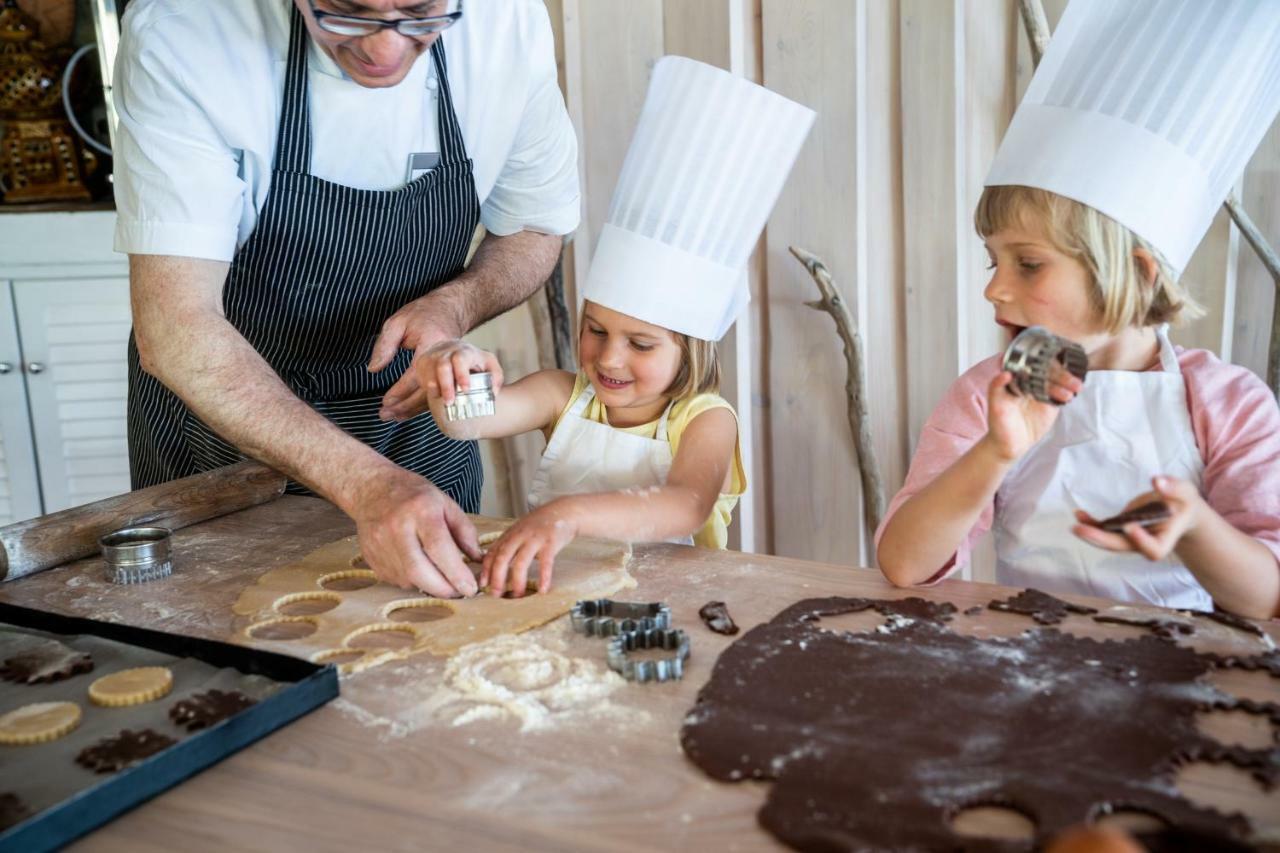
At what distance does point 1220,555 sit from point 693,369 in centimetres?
95

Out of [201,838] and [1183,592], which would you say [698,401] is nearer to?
[1183,592]

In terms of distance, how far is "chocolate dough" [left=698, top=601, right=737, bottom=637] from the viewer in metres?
1.22

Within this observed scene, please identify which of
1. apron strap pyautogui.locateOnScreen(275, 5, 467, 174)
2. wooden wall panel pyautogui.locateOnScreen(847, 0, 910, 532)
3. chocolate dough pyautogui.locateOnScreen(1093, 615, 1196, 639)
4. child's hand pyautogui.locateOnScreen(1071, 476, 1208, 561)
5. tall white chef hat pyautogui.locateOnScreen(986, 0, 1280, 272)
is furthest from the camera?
wooden wall panel pyautogui.locateOnScreen(847, 0, 910, 532)

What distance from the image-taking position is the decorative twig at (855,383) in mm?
2443

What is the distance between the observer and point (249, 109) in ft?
5.42

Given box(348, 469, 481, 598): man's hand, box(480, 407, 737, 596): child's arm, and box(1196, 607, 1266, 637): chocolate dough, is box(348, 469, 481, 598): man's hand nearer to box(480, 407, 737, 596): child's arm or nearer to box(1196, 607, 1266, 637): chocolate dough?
box(480, 407, 737, 596): child's arm

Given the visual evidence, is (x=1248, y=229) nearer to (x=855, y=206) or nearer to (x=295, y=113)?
(x=855, y=206)

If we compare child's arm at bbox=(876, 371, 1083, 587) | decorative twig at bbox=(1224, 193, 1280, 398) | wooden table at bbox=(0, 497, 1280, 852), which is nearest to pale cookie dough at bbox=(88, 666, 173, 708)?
wooden table at bbox=(0, 497, 1280, 852)

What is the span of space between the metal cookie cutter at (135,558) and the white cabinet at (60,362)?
76.7 inches

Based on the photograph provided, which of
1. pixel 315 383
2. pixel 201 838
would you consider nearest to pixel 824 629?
pixel 201 838

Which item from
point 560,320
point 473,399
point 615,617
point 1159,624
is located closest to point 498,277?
point 473,399

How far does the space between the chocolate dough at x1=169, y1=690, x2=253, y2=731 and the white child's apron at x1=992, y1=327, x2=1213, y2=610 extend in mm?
1068

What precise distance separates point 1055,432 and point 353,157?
47.1 inches

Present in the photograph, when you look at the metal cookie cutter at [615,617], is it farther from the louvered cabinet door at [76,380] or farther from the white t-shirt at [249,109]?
the louvered cabinet door at [76,380]
